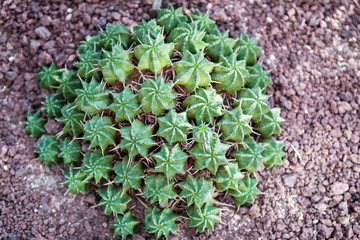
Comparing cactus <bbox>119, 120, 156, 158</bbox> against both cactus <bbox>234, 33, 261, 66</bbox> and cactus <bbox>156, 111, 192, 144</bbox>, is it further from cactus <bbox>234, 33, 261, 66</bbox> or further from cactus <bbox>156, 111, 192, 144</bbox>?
cactus <bbox>234, 33, 261, 66</bbox>

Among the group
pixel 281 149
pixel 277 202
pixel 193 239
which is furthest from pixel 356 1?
pixel 193 239

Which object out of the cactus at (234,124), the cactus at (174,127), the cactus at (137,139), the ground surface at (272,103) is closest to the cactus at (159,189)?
the cactus at (137,139)

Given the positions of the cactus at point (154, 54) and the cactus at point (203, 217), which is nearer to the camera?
the cactus at point (154, 54)

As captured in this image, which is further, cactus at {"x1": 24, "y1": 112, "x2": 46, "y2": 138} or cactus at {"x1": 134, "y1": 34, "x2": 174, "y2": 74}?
cactus at {"x1": 24, "y1": 112, "x2": 46, "y2": 138}

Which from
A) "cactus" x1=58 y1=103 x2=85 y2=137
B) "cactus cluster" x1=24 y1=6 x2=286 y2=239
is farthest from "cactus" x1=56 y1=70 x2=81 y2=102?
"cactus" x1=58 y1=103 x2=85 y2=137

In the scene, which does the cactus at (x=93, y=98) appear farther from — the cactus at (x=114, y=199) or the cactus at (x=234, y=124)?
the cactus at (x=234, y=124)

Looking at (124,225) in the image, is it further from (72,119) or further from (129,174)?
(72,119)

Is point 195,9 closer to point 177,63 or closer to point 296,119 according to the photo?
point 177,63
